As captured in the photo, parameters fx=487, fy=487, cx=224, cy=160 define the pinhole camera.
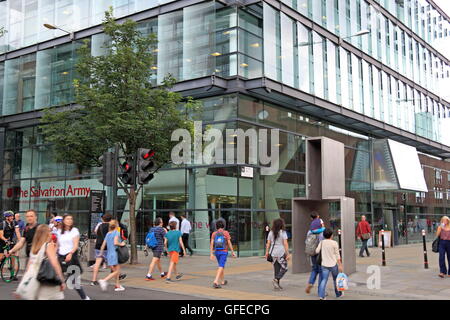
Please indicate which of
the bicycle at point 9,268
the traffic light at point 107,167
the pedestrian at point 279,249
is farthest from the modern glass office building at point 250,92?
the bicycle at point 9,268

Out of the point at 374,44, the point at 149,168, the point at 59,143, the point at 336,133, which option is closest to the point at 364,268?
the point at 149,168

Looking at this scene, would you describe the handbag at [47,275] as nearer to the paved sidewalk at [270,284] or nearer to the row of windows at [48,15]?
the paved sidewalk at [270,284]

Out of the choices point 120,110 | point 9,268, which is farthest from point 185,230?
point 9,268

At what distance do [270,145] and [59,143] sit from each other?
31.4 ft

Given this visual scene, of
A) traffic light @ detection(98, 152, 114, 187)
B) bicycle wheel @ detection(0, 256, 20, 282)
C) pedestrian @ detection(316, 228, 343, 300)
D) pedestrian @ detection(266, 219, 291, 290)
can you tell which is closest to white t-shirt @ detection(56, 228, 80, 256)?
traffic light @ detection(98, 152, 114, 187)

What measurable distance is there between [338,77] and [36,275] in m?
22.6

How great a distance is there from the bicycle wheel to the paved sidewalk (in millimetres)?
1771

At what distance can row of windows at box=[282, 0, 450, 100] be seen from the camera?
2602 cm

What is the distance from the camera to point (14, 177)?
2914cm

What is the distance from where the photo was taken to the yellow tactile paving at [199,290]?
402 inches

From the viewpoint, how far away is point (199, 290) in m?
11.1

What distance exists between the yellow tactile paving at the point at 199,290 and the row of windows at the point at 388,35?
51.9 ft

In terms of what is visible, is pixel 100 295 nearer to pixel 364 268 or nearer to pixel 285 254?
pixel 285 254

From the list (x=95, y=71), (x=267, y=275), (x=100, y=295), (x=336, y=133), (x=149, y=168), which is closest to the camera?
(x=100, y=295)
